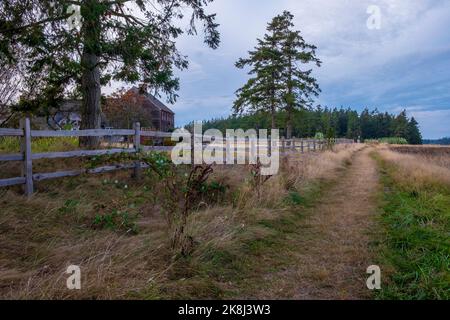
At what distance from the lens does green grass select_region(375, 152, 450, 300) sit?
11.5 ft

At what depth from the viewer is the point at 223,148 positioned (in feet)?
39.0

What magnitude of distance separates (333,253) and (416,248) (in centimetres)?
110

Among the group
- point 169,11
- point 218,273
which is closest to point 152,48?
point 169,11

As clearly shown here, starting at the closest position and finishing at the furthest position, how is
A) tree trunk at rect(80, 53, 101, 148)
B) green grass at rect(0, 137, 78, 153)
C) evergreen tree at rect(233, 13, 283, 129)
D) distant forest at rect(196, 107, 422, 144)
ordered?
1. green grass at rect(0, 137, 78, 153)
2. tree trunk at rect(80, 53, 101, 148)
3. evergreen tree at rect(233, 13, 283, 129)
4. distant forest at rect(196, 107, 422, 144)

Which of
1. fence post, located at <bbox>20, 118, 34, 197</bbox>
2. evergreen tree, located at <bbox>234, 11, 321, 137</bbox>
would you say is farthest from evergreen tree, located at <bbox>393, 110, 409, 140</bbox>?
fence post, located at <bbox>20, 118, 34, 197</bbox>

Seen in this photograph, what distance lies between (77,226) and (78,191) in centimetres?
203

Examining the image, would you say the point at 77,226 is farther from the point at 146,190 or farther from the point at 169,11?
the point at 169,11

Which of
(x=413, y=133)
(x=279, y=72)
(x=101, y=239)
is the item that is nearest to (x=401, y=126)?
(x=413, y=133)

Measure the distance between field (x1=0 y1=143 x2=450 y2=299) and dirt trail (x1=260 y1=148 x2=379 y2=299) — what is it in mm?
15

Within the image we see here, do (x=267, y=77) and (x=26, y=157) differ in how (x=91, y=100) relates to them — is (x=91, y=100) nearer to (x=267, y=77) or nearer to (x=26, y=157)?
(x=26, y=157)

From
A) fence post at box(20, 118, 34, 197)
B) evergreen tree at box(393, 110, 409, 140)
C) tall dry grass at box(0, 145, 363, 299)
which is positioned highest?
evergreen tree at box(393, 110, 409, 140)

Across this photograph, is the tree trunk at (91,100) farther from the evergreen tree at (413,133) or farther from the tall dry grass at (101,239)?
the evergreen tree at (413,133)

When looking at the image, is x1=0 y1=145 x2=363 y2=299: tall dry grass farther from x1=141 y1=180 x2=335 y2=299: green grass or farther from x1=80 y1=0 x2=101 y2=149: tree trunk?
x1=80 y1=0 x2=101 y2=149: tree trunk

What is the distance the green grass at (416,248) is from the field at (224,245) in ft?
0.05
